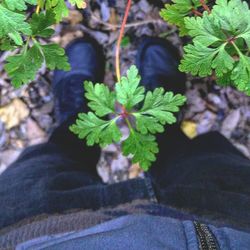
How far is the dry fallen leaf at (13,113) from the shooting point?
2.26m

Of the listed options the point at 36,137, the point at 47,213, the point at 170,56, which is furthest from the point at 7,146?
the point at 170,56

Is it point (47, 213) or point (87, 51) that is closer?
point (47, 213)

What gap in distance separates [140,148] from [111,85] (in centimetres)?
120

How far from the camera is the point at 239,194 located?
1490 millimetres

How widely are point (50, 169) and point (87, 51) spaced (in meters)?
0.86

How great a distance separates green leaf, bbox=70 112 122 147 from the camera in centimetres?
107

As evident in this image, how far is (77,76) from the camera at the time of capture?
2301 mm

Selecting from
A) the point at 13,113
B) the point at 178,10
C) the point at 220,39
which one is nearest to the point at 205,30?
the point at 220,39

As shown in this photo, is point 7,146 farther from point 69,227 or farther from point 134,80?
point 134,80

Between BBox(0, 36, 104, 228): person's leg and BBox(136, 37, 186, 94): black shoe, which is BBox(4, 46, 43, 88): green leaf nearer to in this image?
BBox(0, 36, 104, 228): person's leg

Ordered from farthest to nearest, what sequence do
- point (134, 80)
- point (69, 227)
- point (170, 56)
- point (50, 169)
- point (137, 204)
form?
point (170, 56), point (50, 169), point (137, 204), point (69, 227), point (134, 80)

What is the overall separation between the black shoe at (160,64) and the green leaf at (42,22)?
1217 millimetres

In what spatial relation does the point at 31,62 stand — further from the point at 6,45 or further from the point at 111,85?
the point at 111,85

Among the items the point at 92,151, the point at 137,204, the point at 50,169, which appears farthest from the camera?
the point at 92,151
